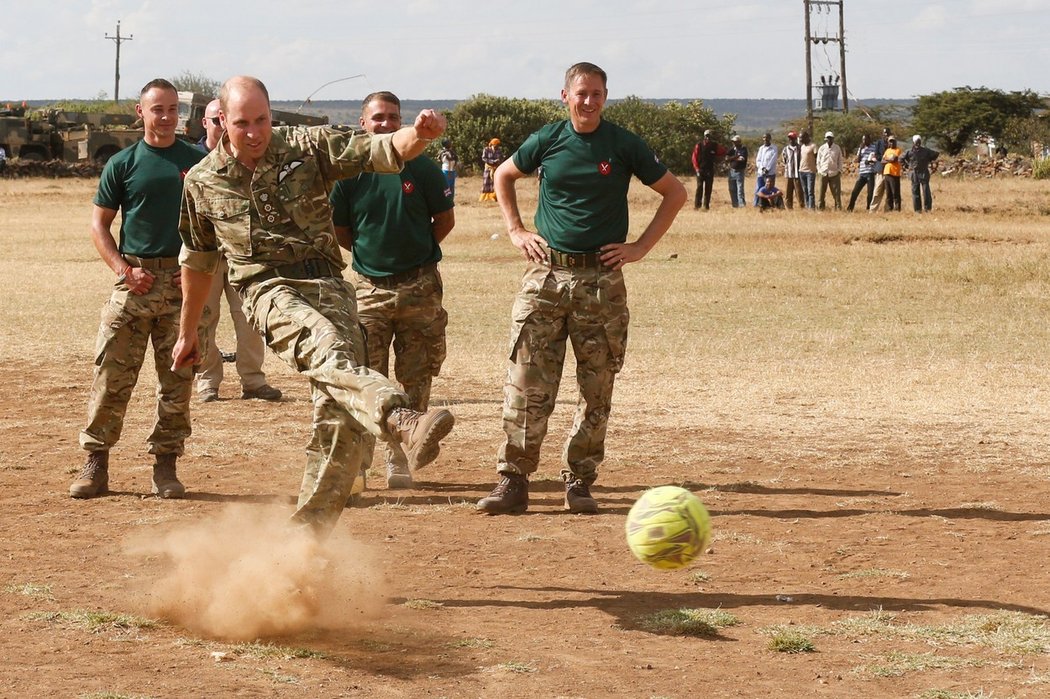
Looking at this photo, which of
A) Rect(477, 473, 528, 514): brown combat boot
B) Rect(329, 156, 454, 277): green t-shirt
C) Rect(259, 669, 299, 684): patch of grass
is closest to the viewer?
Rect(259, 669, 299, 684): patch of grass

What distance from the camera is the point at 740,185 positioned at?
3534cm

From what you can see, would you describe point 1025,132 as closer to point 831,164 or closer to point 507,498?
point 831,164

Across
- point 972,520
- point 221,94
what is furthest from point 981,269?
point 221,94

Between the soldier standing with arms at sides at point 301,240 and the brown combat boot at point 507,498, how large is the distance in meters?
2.02

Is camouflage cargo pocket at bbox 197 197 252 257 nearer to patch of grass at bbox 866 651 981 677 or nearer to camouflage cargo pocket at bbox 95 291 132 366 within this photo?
camouflage cargo pocket at bbox 95 291 132 366

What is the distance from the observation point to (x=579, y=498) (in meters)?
8.17

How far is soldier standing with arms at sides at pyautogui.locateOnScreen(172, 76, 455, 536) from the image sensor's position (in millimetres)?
6000

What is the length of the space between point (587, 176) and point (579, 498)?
186 centimetres

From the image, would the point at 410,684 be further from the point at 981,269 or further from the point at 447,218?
the point at 981,269

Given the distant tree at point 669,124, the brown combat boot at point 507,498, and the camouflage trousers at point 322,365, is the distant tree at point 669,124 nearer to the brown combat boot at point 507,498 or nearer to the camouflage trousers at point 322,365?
the brown combat boot at point 507,498

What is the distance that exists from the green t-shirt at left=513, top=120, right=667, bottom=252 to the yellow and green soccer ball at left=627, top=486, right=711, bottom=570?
90.0 inches

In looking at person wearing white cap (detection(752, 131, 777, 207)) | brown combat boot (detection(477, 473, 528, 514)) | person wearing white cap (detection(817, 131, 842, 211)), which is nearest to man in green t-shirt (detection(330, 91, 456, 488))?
brown combat boot (detection(477, 473, 528, 514))

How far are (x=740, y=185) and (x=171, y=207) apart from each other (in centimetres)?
2823

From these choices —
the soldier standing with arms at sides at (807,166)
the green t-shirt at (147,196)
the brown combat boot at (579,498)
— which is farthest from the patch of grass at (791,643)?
the soldier standing with arms at sides at (807,166)
